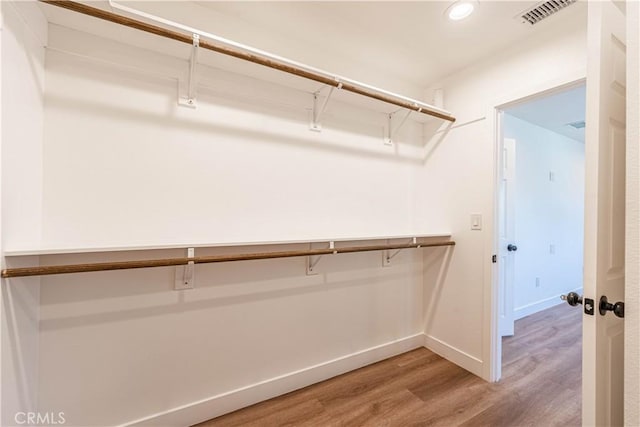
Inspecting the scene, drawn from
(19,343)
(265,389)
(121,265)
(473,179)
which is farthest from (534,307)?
(19,343)

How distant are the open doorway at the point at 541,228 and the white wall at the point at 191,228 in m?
1.30

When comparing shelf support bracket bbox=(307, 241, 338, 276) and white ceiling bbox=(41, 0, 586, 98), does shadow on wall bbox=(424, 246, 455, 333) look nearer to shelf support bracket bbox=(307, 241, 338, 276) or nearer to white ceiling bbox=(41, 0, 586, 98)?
shelf support bracket bbox=(307, 241, 338, 276)

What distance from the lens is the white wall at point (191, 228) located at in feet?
4.26

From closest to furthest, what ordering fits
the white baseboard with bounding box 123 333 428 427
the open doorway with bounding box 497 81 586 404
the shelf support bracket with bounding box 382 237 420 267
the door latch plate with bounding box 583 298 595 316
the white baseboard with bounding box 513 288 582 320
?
the door latch plate with bounding box 583 298 595 316 → the white baseboard with bounding box 123 333 428 427 → the shelf support bracket with bounding box 382 237 420 267 → the open doorway with bounding box 497 81 586 404 → the white baseboard with bounding box 513 288 582 320

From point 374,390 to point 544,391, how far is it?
1207 mm

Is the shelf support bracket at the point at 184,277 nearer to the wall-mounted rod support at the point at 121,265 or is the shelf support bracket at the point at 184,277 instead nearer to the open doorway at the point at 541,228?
the wall-mounted rod support at the point at 121,265

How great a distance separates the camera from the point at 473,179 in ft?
6.91

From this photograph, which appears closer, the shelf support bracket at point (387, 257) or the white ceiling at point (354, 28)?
the white ceiling at point (354, 28)

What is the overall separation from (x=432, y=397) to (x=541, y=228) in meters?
3.01

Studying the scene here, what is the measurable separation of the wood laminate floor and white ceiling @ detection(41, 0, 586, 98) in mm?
2190

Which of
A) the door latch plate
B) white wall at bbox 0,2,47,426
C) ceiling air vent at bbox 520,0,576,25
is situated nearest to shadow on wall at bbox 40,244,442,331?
white wall at bbox 0,2,47,426

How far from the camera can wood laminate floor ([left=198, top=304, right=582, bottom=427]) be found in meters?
1.59

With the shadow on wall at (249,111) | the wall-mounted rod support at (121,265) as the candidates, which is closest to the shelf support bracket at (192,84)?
the shadow on wall at (249,111)

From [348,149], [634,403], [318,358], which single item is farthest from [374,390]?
[348,149]
